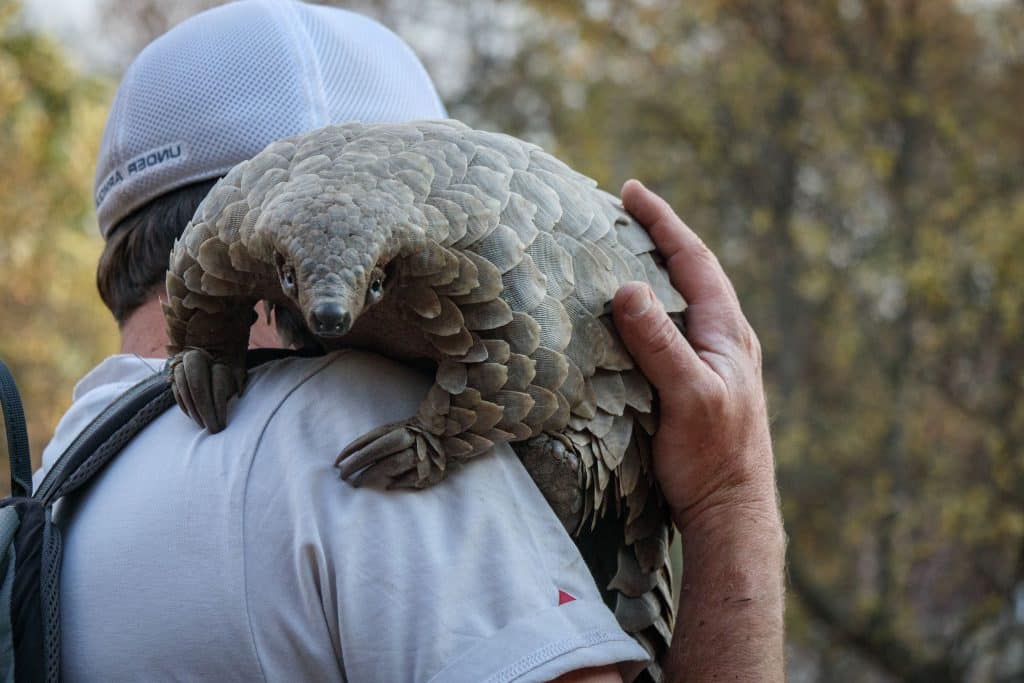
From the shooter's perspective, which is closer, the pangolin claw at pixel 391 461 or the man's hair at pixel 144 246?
the pangolin claw at pixel 391 461

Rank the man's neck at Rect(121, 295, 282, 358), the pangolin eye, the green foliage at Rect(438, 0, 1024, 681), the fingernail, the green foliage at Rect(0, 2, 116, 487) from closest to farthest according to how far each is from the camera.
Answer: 1. the pangolin eye
2. the fingernail
3. the man's neck at Rect(121, 295, 282, 358)
4. the green foliage at Rect(438, 0, 1024, 681)
5. the green foliage at Rect(0, 2, 116, 487)

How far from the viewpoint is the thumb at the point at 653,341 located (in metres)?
1.79

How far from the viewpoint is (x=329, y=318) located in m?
1.39

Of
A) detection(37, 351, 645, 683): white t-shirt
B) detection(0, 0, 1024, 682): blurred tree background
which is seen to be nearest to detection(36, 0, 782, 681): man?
detection(37, 351, 645, 683): white t-shirt

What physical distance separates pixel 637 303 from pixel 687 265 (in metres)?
0.40

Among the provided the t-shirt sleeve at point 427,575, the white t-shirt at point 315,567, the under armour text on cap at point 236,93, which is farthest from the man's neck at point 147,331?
the t-shirt sleeve at point 427,575

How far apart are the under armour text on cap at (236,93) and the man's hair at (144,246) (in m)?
0.02

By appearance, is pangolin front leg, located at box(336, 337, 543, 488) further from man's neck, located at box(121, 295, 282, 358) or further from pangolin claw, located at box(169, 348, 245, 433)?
man's neck, located at box(121, 295, 282, 358)

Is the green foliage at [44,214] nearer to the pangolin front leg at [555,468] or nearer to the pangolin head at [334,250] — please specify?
the pangolin head at [334,250]

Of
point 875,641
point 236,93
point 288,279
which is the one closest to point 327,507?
point 288,279

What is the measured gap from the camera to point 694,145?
331 inches

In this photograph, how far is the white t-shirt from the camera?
1425 mm

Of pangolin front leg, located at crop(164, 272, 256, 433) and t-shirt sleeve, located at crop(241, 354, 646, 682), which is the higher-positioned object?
pangolin front leg, located at crop(164, 272, 256, 433)

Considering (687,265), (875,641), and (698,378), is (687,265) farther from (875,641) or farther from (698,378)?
(875,641)
